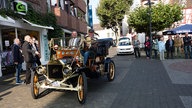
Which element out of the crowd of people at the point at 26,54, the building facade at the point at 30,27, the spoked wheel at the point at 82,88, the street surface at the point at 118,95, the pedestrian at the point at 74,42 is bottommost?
the street surface at the point at 118,95

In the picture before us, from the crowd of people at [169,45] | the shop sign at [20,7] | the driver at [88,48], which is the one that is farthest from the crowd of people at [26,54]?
the crowd of people at [169,45]

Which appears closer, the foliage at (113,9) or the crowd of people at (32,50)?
the crowd of people at (32,50)

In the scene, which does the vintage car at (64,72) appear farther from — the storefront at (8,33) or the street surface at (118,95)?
the storefront at (8,33)

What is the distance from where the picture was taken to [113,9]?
147 feet

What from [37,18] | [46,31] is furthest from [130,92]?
[46,31]

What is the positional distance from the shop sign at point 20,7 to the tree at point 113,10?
31422 millimetres

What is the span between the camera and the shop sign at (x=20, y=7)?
41.5 ft

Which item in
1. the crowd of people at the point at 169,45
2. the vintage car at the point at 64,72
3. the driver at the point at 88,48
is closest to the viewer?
the vintage car at the point at 64,72

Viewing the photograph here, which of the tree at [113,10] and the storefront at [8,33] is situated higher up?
the tree at [113,10]

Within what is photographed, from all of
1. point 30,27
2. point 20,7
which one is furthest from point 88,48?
A: point 30,27

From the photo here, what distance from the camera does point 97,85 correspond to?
8570 mm

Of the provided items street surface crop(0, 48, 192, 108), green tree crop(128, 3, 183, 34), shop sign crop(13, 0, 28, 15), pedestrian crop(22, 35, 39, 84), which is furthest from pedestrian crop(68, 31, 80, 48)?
green tree crop(128, 3, 183, 34)

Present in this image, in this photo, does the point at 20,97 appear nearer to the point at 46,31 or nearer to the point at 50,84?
the point at 50,84

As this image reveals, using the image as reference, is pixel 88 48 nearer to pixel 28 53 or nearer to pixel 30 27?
pixel 28 53
